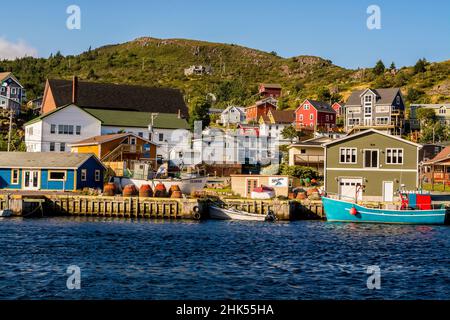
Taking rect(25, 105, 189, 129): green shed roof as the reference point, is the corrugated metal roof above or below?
below

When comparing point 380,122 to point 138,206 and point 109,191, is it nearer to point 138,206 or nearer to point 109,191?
point 109,191

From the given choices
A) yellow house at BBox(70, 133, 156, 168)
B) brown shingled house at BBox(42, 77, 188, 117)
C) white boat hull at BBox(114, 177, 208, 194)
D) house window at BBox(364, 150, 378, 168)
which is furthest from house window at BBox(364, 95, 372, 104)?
white boat hull at BBox(114, 177, 208, 194)

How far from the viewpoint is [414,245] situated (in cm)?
3916

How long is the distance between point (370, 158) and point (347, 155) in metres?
2.33

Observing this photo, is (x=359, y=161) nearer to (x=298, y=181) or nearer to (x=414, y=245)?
(x=298, y=181)

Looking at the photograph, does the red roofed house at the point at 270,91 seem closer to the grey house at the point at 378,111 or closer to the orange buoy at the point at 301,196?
the grey house at the point at 378,111

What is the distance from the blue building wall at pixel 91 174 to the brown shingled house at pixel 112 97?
3479cm

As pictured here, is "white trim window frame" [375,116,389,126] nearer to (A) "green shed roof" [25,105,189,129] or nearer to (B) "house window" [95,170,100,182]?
(A) "green shed roof" [25,105,189,129]

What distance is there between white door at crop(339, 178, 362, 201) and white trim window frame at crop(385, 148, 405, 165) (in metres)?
3.46

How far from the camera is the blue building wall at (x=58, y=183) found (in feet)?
198

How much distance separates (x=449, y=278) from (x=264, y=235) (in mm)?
16254

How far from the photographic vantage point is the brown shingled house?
99938mm

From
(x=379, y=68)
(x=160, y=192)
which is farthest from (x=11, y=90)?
(x=379, y=68)
